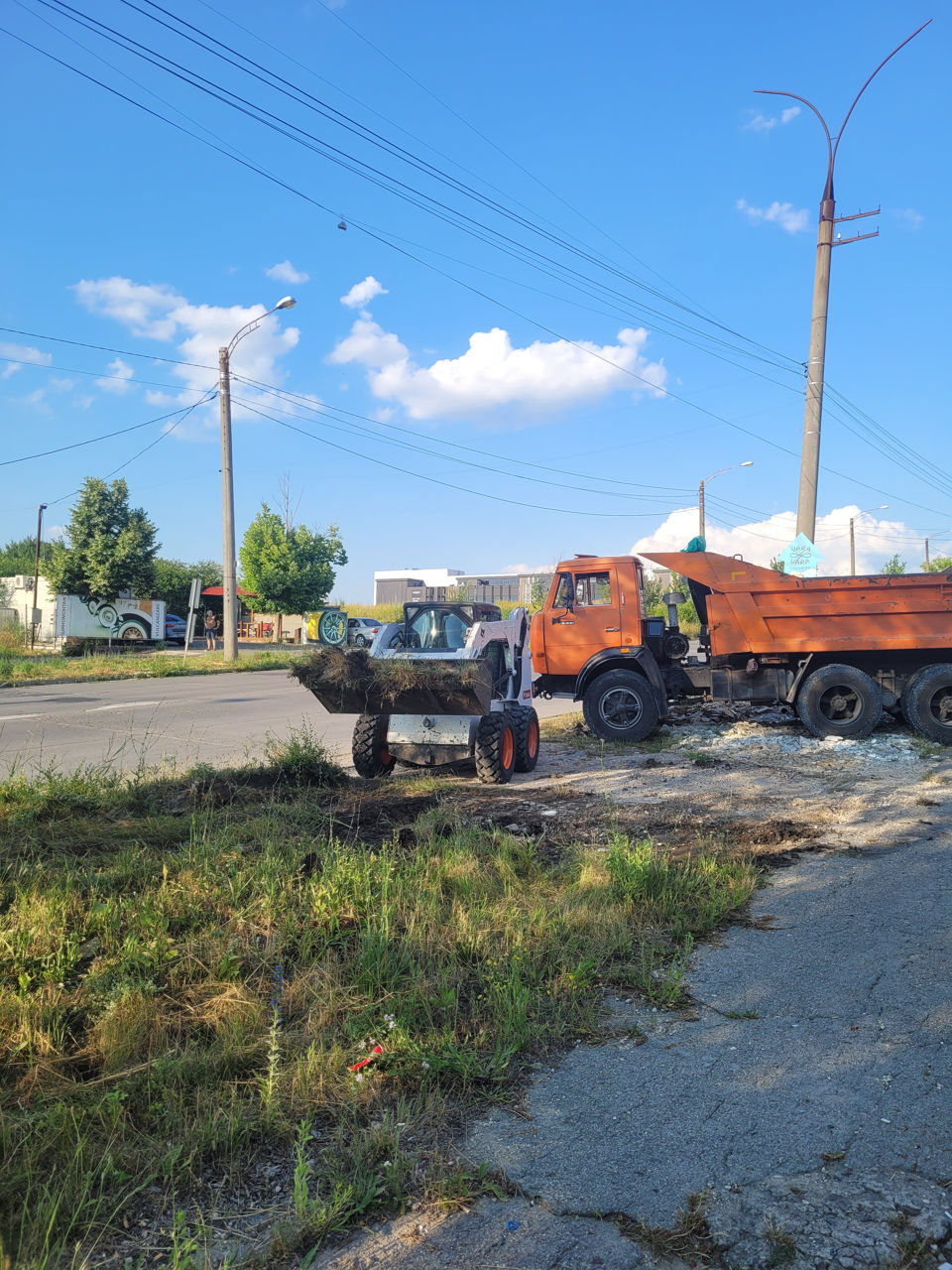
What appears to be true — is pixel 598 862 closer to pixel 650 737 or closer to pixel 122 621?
pixel 650 737

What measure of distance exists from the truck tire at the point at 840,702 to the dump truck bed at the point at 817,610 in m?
0.38

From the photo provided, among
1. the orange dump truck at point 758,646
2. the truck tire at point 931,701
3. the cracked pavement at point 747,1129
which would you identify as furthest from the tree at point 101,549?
the cracked pavement at point 747,1129

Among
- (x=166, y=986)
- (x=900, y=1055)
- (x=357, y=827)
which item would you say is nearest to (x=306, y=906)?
(x=166, y=986)

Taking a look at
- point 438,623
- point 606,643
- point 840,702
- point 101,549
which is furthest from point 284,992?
point 101,549

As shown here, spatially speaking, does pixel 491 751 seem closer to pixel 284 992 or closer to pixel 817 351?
pixel 284 992

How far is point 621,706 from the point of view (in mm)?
12344

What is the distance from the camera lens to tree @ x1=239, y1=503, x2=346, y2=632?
46.6 meters

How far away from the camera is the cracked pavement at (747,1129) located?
7.90 ft

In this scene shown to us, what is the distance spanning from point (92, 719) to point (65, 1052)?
39.3 feet

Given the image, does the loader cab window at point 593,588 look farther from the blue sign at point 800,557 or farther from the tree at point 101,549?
the tree at point 101,549

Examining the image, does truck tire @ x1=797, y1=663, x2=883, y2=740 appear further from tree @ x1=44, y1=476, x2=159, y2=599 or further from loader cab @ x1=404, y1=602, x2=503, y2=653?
tree @ x1=44, y1=476, x2=159, y2=599

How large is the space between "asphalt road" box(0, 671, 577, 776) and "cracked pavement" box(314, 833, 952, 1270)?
17.7 ft

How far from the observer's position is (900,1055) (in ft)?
11.2

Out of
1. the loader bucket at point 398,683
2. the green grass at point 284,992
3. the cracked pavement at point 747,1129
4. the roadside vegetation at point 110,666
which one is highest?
the loader bucket at point 398,683
